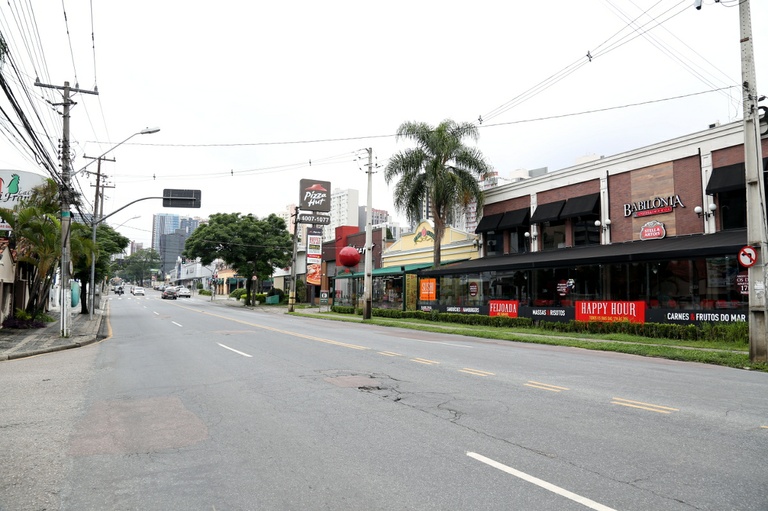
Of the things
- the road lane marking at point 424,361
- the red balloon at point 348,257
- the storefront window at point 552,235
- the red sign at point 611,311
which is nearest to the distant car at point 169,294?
the red balloon at point 348,257

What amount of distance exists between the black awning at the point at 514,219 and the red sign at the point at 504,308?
5.34m

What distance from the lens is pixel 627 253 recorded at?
72.1 feet

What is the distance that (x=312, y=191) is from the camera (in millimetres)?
44719

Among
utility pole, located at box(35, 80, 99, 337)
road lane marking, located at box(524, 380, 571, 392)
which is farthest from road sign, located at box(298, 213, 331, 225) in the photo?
road lane marking, located at box(524, 380, 571, 392)

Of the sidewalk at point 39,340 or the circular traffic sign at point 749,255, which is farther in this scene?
the sidewalk at point 39,340

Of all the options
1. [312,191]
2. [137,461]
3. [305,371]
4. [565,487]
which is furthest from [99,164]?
[565,487]

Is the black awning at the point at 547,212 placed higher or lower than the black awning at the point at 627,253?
higher

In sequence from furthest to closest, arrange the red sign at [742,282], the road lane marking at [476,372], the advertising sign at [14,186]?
1. the advertising sign at [14,186]
2. the red sign at [742,282]
3. the road lane marking at [476,372]

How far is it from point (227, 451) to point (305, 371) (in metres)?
5.33

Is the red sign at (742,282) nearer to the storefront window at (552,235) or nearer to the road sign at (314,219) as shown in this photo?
the storefront window at (552,235)

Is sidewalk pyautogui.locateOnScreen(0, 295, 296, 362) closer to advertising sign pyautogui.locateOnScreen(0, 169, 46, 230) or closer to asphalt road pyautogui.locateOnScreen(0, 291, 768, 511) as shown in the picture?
asphalt road pyautogui.locateOnScreen(0, 291, 768, 511)

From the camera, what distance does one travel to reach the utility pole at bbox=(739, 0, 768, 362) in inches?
499

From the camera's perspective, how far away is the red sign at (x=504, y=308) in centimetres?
2684

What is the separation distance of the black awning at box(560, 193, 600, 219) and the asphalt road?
16.3m
